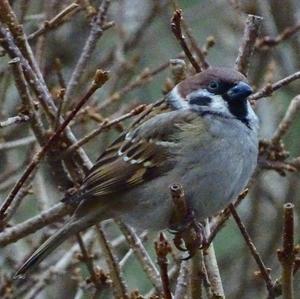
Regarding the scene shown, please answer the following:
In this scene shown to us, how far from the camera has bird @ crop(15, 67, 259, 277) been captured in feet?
9.68

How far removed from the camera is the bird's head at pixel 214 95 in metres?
3.01

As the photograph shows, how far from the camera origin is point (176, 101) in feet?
10.2

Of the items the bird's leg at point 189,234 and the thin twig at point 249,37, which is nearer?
the bird's leg at point 189,234

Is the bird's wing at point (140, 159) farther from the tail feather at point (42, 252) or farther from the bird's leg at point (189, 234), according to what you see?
the bird's leg at point (189, 234)

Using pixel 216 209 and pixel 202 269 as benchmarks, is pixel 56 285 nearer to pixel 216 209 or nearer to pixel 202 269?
pixel 216 209

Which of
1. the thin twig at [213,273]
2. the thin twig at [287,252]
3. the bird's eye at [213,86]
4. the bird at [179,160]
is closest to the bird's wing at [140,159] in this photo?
the bird at [179,160]

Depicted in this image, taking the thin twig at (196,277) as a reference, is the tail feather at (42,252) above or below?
above

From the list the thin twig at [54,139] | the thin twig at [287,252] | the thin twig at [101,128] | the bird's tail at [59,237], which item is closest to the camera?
the thin twig at [287,252]

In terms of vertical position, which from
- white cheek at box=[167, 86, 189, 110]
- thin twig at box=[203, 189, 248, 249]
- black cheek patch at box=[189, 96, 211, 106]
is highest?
white cheek at box=[167, 86, 189, 110]

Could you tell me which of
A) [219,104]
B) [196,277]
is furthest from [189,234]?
[219,104]

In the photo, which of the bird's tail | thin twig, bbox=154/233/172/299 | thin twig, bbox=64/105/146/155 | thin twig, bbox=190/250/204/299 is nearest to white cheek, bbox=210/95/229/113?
thin twig, bbox=64/105/146/155

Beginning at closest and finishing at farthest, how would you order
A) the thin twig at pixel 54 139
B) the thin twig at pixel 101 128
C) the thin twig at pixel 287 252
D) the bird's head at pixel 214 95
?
the thin twig at pixel 287 252
the thin twig at pixel 54 139
the thin twig at pixel 101 128
the bird's head at pixel 214 95

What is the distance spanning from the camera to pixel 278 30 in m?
4.88

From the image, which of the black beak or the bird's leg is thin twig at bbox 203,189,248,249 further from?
the black beak
